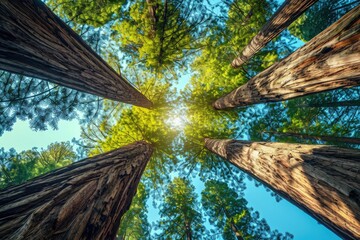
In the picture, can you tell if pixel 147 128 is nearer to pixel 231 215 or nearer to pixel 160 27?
pixel 160 27

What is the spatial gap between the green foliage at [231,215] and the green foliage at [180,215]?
0.84 meters

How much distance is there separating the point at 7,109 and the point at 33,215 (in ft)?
21.0

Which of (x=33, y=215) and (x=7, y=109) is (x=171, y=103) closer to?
(x=7, y=109)

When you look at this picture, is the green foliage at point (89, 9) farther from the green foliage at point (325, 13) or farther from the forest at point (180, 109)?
the green foliage at point (325, 13)

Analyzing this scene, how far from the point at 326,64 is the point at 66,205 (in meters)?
2.32

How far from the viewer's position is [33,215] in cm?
93

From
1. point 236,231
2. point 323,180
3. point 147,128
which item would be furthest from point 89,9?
point 236,231

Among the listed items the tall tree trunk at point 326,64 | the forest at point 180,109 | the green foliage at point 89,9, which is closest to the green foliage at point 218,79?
the forest at point 180,109

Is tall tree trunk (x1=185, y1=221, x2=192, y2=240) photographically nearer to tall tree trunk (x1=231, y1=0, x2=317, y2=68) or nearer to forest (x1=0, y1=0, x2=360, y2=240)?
forest (x1=0, y1=0, x2=360, y2=240)

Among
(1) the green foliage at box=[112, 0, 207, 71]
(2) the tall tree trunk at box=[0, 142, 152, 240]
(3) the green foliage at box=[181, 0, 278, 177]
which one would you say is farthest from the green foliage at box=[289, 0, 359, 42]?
(2) the tall tree trunk at box=[0, 142, 152, 240]

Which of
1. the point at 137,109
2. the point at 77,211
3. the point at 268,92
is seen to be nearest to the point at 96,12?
the point at 137,109

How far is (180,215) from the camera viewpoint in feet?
30.8

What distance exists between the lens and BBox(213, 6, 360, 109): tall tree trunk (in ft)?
4.97

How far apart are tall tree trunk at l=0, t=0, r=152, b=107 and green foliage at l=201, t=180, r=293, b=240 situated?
916 cm
